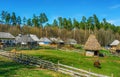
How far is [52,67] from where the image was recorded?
32.4m

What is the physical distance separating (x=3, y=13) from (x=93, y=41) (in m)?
90.5

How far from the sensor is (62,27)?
16812 cm

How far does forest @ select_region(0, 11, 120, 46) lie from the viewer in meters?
138

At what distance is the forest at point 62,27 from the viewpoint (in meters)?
138

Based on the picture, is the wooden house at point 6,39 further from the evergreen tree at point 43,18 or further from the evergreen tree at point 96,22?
the evergreen tree at point 96,22

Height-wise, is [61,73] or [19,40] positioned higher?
[19,40]

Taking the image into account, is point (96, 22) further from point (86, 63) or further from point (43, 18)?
point (86, 63)

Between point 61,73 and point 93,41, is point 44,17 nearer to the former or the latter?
point 93,41

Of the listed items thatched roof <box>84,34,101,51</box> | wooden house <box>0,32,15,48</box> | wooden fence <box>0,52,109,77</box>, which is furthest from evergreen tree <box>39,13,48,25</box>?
wooden fence <box>0,52,109,77</box>

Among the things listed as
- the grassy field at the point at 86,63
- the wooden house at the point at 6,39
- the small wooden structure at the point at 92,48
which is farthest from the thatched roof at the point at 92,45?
the wooden house at the point at 6,39

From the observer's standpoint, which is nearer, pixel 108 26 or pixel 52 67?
pixel 52 67

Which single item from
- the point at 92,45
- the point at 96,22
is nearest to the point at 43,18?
the point at 96,22

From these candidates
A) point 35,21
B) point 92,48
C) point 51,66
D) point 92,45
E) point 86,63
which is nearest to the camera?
point 51,66

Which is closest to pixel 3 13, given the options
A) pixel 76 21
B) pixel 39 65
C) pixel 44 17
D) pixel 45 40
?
pixel 44 17
